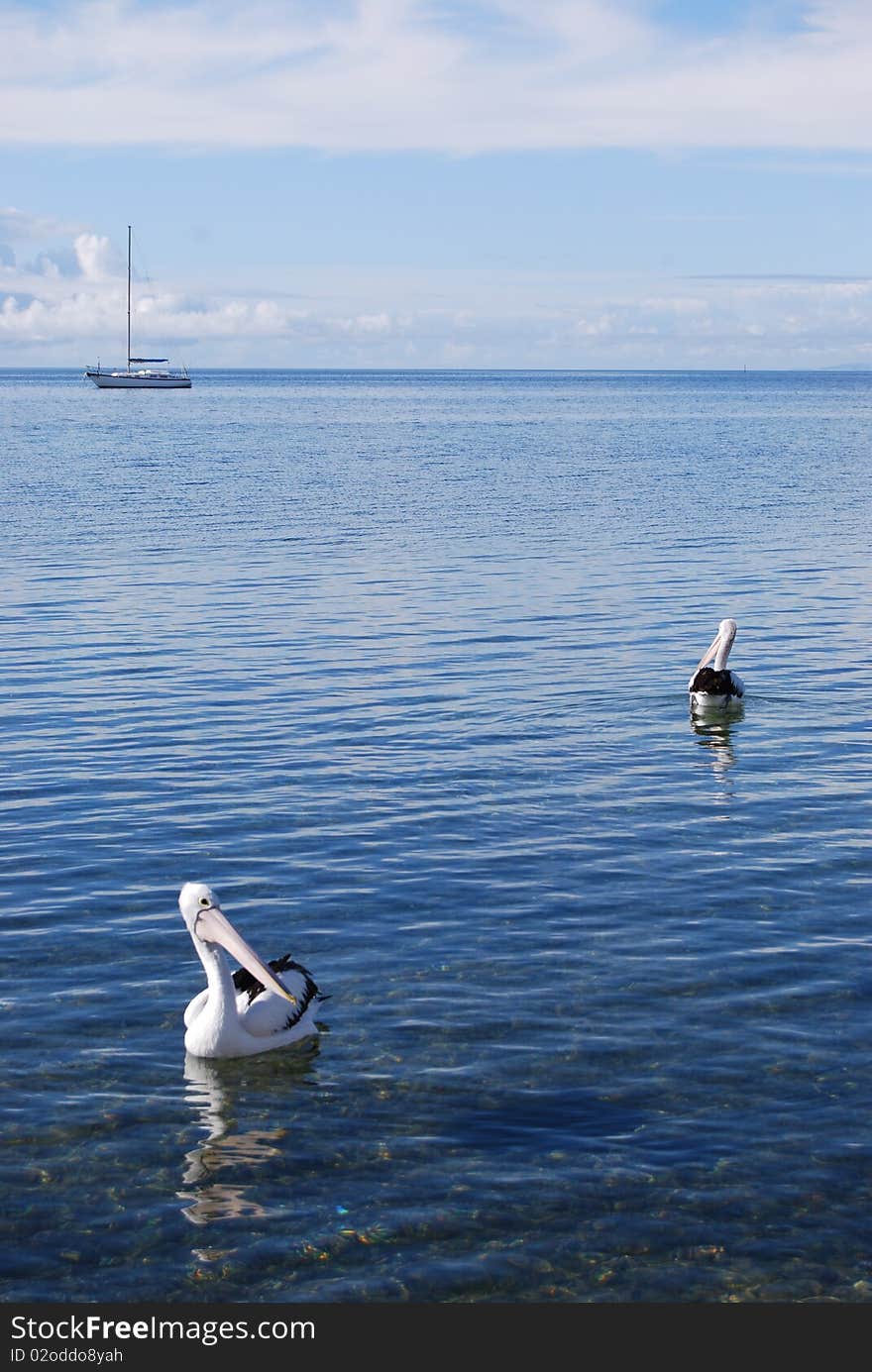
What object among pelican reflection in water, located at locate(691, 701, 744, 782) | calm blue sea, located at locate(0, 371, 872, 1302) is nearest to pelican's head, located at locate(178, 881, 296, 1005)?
calm blue sea, located at locate(0, 371, 872, 1302)

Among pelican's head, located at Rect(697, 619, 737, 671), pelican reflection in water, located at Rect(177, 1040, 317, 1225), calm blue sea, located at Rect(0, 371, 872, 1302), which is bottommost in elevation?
pelican reflection in water, located at Rect(177, 1040, 317, 1225)

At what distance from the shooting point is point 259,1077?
1369cm

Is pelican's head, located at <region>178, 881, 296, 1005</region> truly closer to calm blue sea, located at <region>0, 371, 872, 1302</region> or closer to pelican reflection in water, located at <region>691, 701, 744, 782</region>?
calm blue sea, located at <region>0, 371, 872, 1302</region>

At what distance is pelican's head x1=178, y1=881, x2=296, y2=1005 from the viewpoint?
1370 cm

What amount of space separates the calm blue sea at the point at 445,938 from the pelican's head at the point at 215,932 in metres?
0.81

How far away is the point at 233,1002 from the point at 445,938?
10.7 feet

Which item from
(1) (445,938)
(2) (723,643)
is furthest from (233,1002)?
(2) (723,643)

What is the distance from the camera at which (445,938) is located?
53.9 ft

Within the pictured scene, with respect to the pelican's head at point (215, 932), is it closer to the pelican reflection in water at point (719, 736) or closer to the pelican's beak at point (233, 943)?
the pelican's beak at point (233, 943)

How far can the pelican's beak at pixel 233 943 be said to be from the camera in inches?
539

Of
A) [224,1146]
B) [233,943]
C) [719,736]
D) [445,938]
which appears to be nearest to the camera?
[224,1146]

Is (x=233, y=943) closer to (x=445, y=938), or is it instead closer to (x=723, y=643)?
(x=445, y=938)

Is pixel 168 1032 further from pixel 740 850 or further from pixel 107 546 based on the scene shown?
pixel 107 546

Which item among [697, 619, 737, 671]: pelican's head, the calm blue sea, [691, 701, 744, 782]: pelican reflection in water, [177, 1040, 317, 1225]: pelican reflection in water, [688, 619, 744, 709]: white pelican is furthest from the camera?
[697, 619, 737, 671]: pelican's head
